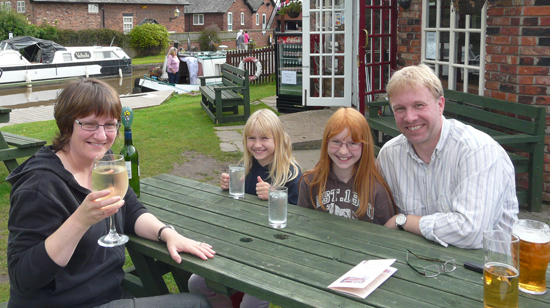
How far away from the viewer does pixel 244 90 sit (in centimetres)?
1020

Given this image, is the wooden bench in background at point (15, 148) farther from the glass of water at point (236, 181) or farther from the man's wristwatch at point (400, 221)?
the man's wristwatch at point (400, 221)

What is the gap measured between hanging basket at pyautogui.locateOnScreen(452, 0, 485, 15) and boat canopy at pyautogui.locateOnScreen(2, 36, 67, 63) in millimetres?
23122

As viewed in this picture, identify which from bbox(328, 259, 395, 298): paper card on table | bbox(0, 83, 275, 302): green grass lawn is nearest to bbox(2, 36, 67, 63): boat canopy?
bbox(0, 83, 275, 302): green grass lawn

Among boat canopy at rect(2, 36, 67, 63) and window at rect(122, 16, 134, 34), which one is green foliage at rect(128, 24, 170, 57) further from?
boat canopy at rect(2, 36, 67, 63)

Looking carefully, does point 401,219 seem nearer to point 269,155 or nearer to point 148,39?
point 269,155

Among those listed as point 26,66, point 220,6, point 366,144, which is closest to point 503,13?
point 366,144

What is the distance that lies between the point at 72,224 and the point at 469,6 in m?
4.22

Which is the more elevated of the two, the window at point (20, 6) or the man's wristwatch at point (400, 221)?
the window at point (20, 6)

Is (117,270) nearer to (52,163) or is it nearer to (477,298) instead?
(52,163)

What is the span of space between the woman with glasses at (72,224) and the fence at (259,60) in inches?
598

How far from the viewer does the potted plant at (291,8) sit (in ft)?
36.1

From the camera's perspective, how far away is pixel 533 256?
5.64 ft

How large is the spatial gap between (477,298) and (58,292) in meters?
1.59

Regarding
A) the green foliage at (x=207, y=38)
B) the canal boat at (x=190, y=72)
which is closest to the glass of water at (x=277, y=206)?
the canal boat at (x=190, y=72)
